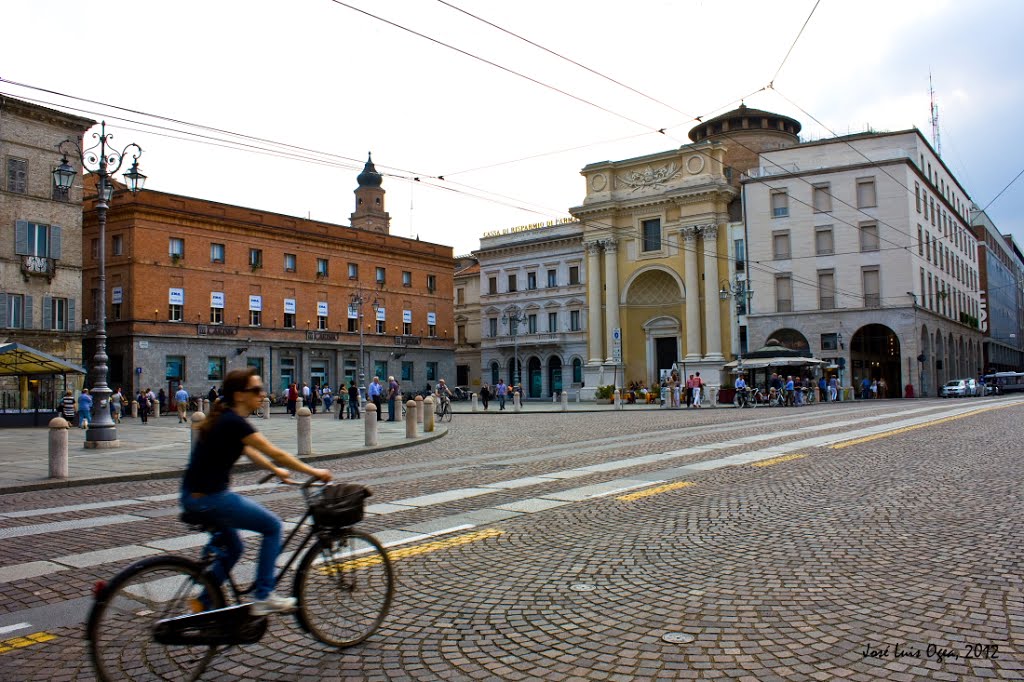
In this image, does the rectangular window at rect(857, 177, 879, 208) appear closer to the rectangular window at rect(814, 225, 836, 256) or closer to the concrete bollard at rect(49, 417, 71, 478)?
the rectangular window at rect(814, 225, 836, 256)

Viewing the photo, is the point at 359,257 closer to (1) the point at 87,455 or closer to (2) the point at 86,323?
(2) the point at 86,323

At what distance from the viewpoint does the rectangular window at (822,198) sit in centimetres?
5169

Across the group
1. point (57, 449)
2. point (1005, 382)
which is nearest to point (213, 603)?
point (57, 449)

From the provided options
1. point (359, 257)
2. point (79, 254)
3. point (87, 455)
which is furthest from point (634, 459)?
point (359, 257)

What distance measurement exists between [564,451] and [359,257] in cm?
4503

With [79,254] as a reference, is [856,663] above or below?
below

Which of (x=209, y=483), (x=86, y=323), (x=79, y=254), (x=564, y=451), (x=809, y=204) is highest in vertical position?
(x=809, y=204)

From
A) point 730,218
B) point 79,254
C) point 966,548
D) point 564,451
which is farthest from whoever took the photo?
point 730,218

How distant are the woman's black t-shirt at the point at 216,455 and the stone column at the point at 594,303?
5569 cm

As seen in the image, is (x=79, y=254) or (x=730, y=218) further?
(x=730, y=218)

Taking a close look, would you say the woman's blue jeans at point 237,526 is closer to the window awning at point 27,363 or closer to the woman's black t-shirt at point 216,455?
the woman's black t-shirt at point 216,455

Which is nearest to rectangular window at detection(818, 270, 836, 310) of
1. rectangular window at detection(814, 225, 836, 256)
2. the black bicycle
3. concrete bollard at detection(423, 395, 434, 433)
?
rectangular window at detection(814, 225, 836, 256)

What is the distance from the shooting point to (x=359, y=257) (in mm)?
58562

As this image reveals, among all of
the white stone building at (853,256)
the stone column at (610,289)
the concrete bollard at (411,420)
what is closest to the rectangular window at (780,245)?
the white stone building at (853,256)
